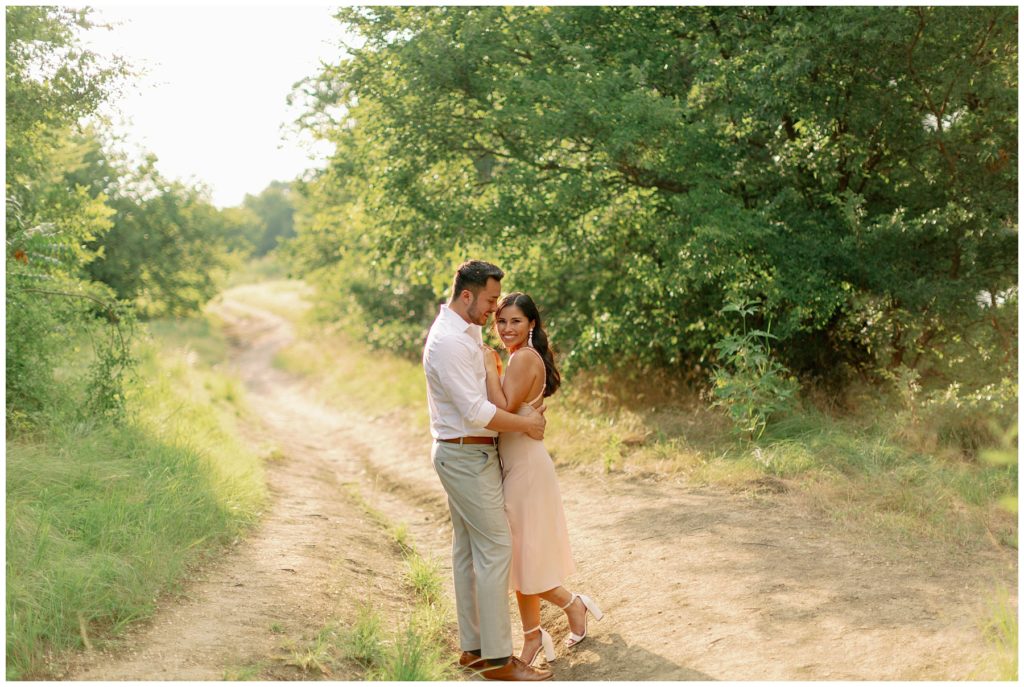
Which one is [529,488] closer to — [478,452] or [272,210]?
[478,452]

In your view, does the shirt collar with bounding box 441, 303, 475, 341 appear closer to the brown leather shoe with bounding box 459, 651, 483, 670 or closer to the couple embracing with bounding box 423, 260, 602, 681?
the couple embracing with bounding box 423, 260, 602, 681

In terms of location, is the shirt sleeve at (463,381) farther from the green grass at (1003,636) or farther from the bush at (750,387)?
the bush at (750,387)

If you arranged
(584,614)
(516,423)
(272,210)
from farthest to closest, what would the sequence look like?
(272,210)
(584,614)
(516,423)

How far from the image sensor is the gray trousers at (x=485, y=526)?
5.44 m

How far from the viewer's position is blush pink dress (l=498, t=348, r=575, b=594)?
5.68m

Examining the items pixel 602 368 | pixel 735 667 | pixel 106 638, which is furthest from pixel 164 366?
pixel 735 667

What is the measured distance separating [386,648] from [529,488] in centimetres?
123

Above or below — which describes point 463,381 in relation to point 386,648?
above

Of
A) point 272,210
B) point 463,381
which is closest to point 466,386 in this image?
point 463,381

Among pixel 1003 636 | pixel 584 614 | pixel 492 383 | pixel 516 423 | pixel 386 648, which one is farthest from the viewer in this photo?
pixel 584 614

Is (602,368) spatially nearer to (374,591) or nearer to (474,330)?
(374,591)

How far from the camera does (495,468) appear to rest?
5.60 meters

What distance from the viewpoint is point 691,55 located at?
36.4ft

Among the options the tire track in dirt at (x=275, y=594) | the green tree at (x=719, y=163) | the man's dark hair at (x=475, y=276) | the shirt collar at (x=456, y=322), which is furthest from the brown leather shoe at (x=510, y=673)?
the green tree at (x=719, y=163)
